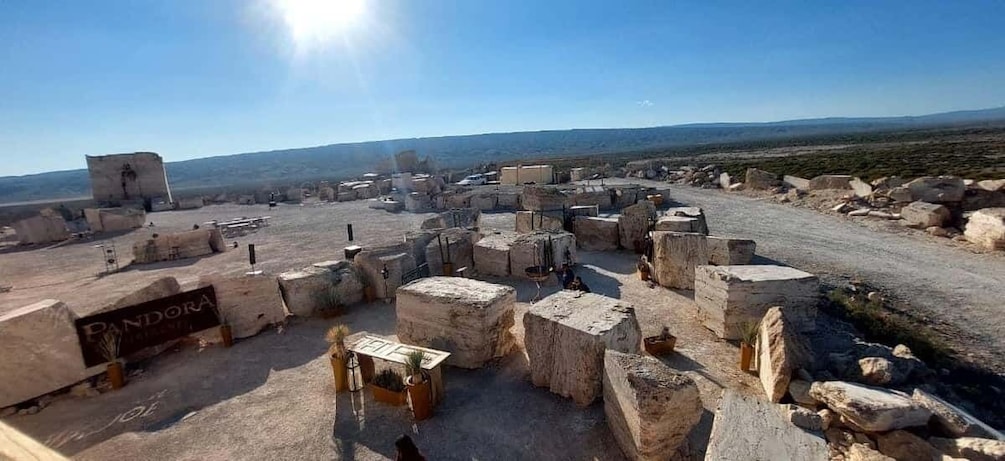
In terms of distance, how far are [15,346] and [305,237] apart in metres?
12.0

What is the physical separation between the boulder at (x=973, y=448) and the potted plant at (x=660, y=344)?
9.66ft

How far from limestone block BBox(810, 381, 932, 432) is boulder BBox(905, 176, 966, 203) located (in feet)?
45.3

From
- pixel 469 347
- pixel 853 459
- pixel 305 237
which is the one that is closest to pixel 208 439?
pixel 469 347

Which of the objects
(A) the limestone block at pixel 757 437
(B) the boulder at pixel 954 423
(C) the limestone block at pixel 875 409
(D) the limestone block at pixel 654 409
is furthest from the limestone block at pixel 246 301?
(B) the boulder at pixel 954 423

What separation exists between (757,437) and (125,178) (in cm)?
4195

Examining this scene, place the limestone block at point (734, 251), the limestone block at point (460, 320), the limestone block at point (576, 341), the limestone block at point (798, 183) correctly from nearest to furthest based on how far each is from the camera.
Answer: the limestone block at point (576, 341)
the limestone block at point (460, 320)
the limestone block at point (734, 251)
the limestone block at point (798, 183)

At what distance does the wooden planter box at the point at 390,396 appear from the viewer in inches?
227

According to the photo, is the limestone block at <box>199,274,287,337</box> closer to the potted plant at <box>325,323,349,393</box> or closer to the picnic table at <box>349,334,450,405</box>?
the potted plant at <box>325,323,349,393</box>

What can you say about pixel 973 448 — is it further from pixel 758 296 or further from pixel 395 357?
pixel 395 357

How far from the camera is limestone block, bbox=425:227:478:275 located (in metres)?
11.0

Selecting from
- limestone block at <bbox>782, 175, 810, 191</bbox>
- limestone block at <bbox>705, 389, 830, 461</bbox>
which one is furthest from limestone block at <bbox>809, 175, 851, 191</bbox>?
limestone block at <bbox>705, 389, 830, 461</bbox>

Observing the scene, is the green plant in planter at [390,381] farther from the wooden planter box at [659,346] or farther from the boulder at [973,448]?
the boulder at [973,448]

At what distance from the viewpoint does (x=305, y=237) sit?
1820 centimetres

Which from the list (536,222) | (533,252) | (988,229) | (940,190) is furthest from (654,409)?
(940,190)
